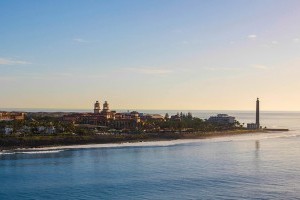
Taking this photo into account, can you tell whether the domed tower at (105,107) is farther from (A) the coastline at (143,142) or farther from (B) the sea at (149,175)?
(B) the sea at (149,175)

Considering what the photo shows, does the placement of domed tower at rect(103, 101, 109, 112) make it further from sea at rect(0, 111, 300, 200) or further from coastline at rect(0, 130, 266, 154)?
sea at rect(0, 111, 300, 200)

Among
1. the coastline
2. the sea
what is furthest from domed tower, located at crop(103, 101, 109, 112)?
the sea

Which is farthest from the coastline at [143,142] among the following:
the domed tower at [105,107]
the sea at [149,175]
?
the domed tower at [105,107]

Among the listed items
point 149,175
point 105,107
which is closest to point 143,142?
point 149,175

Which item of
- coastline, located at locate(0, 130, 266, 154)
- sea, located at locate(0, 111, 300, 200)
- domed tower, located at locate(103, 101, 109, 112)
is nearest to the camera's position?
sea, located at locate(0, 111, 300, 200)

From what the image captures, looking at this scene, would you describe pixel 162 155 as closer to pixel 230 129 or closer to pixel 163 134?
pixel 163 134

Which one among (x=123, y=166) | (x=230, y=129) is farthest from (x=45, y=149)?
(x=230, y=129)

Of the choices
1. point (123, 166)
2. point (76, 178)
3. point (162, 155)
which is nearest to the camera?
point (76, 178)

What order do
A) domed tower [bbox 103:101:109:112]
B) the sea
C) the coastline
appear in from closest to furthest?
the sea → the coastline → domed tower [bbox 103:101:109:112]

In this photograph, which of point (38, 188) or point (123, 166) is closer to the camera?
point (38, 188)
